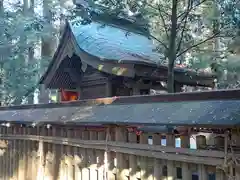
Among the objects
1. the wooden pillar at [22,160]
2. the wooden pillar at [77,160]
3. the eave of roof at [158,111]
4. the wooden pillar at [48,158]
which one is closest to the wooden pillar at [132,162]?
the eave of roof at [158,111]

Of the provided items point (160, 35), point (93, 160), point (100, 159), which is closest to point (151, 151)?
point (100, 159)

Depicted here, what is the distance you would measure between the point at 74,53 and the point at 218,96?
225 inches

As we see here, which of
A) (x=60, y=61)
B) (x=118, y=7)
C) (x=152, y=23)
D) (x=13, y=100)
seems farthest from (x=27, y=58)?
(x=118, y=7)

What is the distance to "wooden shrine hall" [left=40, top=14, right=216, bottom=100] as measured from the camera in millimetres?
6684

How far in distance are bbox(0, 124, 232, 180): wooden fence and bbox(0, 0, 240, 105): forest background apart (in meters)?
2.28

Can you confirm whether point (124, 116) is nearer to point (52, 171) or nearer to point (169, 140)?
point (169, 140)

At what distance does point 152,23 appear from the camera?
808cm

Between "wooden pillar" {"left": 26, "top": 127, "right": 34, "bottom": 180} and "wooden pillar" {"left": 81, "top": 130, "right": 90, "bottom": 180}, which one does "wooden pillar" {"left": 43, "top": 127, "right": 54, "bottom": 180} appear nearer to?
"wooden pillar" {"left": 26, "top": 127, "right": 34, "bottom": 180}

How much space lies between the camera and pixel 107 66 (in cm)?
662

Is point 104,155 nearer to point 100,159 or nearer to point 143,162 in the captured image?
point 100,159

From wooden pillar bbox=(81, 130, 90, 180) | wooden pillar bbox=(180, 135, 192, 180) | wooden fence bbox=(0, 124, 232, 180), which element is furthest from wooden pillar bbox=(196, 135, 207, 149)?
wooden pillar bbox=(81, 130, 90, 180)

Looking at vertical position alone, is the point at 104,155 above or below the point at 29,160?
above

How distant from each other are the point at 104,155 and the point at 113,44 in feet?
16.1

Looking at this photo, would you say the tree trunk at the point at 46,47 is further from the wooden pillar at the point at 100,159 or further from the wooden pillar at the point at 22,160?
the wooden pillar at the point at 100,159
